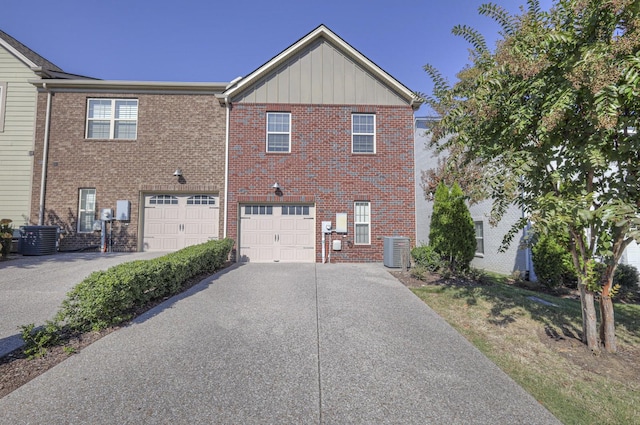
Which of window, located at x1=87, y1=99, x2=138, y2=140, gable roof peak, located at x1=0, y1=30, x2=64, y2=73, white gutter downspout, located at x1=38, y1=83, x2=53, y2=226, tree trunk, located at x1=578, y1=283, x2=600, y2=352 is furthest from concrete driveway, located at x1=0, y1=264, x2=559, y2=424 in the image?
gable roof peak, located at x1=0, y1=30, x2=64, y2=73

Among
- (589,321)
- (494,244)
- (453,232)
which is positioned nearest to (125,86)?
(453,232)

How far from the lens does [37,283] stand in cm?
668

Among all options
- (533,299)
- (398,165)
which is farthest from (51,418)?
(398,165)

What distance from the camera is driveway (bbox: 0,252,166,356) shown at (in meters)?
4.59

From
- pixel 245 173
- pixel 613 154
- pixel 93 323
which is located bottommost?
pixel 93 323

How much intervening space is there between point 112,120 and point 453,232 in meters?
13.1

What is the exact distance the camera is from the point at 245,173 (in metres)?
10.9

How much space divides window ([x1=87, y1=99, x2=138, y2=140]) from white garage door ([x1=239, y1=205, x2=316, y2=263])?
5.38m

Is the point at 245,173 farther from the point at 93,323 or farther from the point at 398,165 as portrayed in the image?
the point at 93,323

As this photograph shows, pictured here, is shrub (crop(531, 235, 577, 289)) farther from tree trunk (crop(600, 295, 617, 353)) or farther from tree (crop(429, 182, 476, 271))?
tree trunk (crop(600, 295, 617, 353))

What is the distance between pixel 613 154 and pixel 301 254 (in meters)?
8.80

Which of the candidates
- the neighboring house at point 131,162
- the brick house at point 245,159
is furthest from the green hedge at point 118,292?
the neighboring house at point 131,162

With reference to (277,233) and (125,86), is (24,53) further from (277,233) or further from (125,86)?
(277,233)

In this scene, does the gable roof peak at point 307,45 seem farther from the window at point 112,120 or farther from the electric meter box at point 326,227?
the electric meter box at point 326,227
